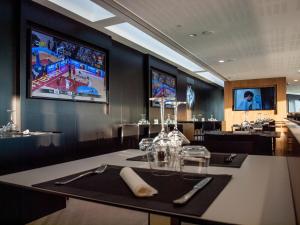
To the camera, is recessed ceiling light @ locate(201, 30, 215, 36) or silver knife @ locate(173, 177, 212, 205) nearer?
silver knife @ locate(173, 177, 212, 205)

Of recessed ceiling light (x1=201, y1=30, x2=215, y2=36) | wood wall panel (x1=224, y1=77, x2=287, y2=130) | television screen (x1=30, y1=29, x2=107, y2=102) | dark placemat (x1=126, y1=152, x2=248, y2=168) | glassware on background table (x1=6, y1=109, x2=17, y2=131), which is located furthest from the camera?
wood wall panel (x1=224, y1=77, x2=287, y2=130)

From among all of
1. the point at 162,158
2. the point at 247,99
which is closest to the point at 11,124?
the point at 162,158

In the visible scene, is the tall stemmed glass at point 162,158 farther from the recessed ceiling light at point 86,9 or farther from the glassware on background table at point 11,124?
the recessed ceiling light at point 86,9

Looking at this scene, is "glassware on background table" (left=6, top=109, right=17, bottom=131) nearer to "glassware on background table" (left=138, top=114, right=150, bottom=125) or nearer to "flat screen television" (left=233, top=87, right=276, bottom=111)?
"glassware on background table" (left=138, top=114, right=150, bottom=125)

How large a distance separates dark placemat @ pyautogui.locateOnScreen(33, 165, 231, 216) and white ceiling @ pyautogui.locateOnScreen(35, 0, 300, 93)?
9.93 feet

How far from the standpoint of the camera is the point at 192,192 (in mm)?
997

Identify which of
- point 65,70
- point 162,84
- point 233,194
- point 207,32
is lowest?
point 233,194

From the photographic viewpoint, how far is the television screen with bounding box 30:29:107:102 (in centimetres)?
366

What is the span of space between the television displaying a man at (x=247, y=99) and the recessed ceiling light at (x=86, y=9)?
8639 millimetres

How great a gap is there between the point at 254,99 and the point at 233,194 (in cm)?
1127

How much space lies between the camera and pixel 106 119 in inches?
206

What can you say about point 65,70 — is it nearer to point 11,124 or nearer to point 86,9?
point 86,9

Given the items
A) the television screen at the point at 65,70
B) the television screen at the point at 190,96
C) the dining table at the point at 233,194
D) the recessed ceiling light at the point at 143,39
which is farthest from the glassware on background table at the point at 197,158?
the television screen at the point at 190,96

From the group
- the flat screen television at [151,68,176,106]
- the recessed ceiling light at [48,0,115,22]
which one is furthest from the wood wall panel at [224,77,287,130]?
the recessed ceiling light at [48,0,115,22]
